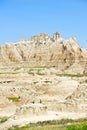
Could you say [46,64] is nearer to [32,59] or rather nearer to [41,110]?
[32,59]

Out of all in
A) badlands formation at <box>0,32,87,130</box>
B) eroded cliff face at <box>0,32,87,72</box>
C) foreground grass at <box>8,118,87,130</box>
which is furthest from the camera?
eroded cliff face at <box>0,32,87,72</box>

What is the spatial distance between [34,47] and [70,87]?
6197 cm

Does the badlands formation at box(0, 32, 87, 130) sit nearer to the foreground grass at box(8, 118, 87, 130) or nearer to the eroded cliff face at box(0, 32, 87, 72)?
the eroded cliff face at box(0, 32, 87, 72)

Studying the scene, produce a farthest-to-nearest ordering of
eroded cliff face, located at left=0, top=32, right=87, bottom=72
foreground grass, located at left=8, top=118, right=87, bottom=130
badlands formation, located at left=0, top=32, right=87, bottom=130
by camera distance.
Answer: eroded cliff face, located at left=0, top=32, right=87, bottom=72, badlands formation, located at left=0, top=32, right=87, bottom=130, foreground grass, located at left=8, top=118, right=87, bottom=130

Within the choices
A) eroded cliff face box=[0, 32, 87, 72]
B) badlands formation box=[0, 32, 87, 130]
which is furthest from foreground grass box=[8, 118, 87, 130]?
eroded cliff face box=[0, 32, 87, 72]

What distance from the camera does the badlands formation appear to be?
31.0 metres

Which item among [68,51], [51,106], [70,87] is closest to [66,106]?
[51,106]

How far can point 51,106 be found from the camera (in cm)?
3206

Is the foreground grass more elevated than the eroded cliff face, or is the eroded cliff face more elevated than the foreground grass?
the eroded cliff face

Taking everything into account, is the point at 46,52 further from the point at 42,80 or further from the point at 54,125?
the point at 54,125

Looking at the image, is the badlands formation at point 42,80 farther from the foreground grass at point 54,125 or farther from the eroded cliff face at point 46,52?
the foreground grass at point 54,125

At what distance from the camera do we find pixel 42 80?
6794cm

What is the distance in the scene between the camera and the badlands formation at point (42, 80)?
31.0 m

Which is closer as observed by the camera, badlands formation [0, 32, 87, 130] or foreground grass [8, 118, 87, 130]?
foreground grass [8, 118, 87, 130]
